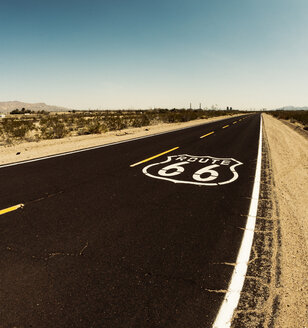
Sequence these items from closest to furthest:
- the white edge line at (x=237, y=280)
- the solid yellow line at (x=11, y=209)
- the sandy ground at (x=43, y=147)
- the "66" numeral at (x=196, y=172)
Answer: the white edge line at (x=237, y=280) → the solid yellow line at (x=11, y=209) → the "66" numeral at (x=196, y=172) → the sandy ground at (x=43, y=147)

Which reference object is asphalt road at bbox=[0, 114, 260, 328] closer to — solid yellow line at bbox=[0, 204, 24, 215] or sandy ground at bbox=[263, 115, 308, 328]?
solid yellow line at bbox=[0, 204, 24, 215]

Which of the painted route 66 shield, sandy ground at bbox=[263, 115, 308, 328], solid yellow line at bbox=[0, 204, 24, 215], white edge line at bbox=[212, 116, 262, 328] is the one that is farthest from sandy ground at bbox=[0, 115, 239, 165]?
sandy ground at bbox=[263, 115, 308, 328]

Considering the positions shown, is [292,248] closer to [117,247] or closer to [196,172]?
[117,247]

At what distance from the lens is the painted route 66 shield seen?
603 cm

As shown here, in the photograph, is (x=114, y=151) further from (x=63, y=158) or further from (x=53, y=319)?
(x=53, y=319)

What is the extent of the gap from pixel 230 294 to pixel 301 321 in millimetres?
615

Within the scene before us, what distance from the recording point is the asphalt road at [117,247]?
2.10m

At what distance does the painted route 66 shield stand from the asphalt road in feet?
0.28

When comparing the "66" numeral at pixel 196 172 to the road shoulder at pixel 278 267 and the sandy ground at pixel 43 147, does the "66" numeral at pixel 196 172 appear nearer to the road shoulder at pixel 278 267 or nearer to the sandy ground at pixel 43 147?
the road shoulder at pixel 278 267

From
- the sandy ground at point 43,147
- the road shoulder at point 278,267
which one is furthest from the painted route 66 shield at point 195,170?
the sandy ground at point 43,147

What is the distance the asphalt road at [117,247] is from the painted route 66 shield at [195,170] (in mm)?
86

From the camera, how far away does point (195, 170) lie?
6.88 m

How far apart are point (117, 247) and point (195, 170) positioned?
14.1 feet

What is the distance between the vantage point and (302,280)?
258 cm
